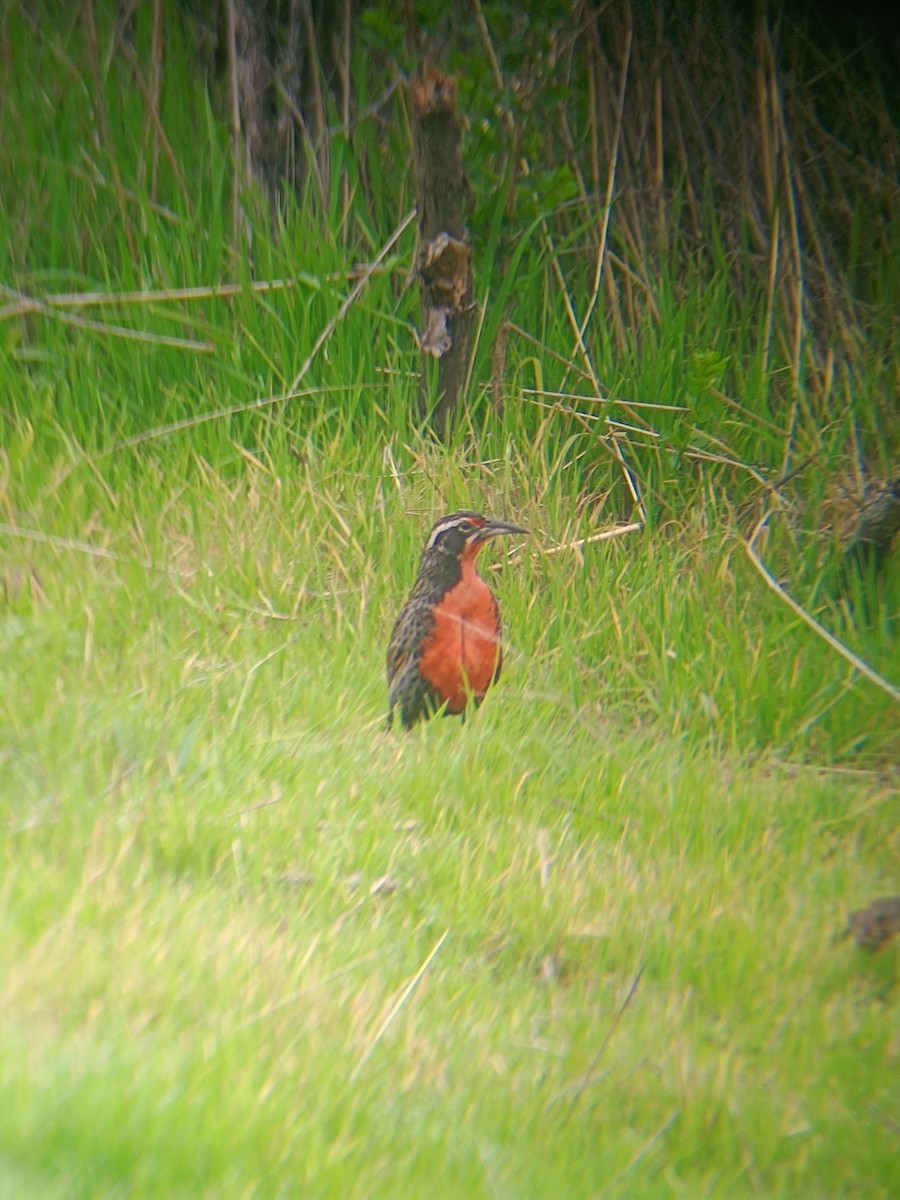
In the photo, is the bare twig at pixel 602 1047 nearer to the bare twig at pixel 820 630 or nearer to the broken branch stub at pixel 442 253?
the bare twig at pixel 820 630

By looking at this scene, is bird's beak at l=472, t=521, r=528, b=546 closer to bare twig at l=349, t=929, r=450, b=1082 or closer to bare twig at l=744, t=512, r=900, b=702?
bare twig at l=744, t=512, r=900, b=702

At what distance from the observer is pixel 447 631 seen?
10.6 feet

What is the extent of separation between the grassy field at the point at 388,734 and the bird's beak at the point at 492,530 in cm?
21

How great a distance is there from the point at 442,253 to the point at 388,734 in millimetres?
1766

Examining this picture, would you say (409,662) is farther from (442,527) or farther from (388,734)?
(442,527)

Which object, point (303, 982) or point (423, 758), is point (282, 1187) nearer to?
point (303, 982)

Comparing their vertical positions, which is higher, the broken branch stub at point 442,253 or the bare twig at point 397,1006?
the broken branch stub at point 442,253

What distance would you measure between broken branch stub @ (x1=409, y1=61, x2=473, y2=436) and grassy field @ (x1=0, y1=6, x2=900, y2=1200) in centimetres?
15

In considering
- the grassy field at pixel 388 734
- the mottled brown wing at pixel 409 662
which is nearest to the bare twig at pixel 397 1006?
the grassy field at pixel 388 734

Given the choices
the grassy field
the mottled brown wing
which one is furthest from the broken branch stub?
the mottled brown wing

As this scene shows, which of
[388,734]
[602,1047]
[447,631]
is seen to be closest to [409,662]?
[447,631]

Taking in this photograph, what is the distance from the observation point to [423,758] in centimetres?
290

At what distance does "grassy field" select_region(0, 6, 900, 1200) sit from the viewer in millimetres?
1929

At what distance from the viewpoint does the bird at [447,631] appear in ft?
10.4
